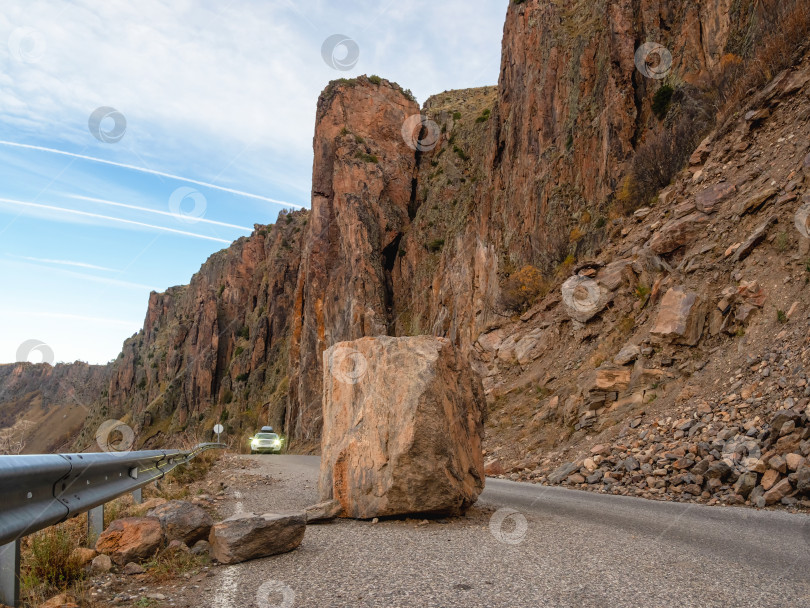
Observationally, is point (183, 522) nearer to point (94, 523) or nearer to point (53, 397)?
point (94, 523)

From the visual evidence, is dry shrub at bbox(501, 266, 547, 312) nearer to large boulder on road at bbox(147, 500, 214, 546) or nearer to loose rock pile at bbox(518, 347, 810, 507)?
loose rock pile at bbox(518, 347, 810, 507)

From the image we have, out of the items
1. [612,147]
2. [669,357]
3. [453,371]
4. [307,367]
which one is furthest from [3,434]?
[307,367]

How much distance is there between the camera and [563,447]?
12.6 metres

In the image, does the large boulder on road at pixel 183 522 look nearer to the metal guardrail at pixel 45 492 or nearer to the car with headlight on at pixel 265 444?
the metal guardrail at pixel 45 492

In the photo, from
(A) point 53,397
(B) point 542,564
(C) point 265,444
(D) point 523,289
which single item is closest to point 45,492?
(B) point 542,564

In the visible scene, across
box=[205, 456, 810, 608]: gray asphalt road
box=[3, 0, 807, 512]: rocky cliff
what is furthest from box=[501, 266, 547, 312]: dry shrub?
box=[205, 456, 810, 608]: gray asphalt road

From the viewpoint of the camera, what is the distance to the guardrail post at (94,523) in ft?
14.5

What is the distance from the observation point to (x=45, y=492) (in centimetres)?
345

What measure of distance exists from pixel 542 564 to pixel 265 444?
23.7m

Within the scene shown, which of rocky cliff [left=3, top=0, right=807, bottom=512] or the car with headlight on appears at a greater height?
rocky cliff [left=3, top=0, right=807, bottom=512]

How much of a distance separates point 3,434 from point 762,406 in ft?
36.9

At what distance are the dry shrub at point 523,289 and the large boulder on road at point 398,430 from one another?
1611 centimetres

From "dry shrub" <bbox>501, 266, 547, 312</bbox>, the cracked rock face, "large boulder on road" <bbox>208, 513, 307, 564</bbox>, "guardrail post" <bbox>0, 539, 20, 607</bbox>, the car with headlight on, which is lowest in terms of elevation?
the car with headlight on

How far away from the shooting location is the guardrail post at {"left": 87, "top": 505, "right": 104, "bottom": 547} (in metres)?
4.43
